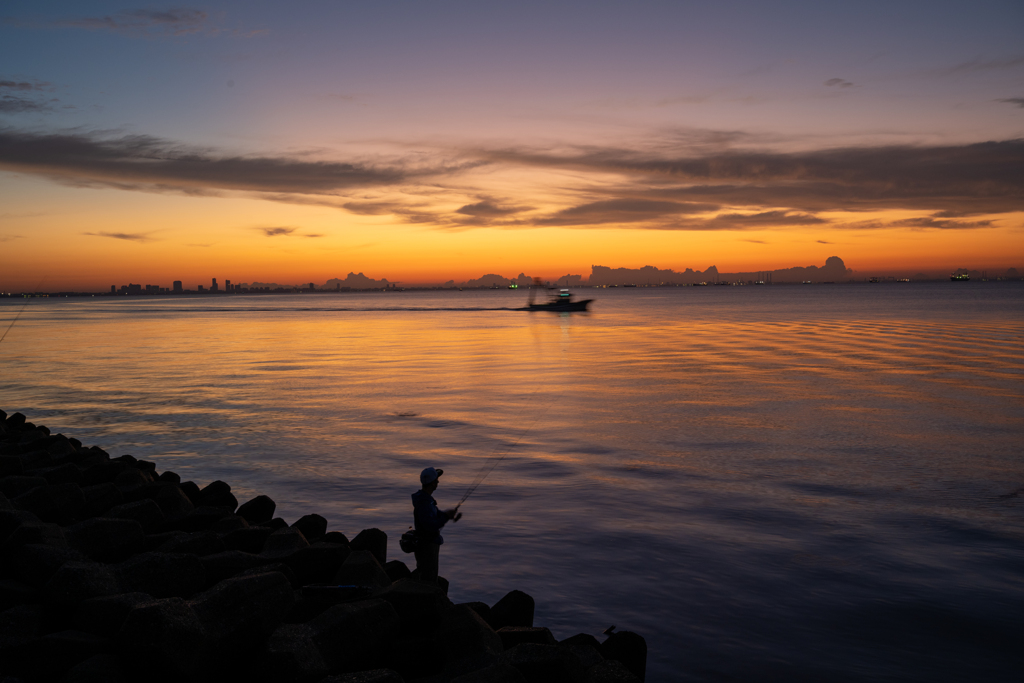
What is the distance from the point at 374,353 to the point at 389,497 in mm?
35034

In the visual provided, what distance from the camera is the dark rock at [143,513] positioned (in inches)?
380

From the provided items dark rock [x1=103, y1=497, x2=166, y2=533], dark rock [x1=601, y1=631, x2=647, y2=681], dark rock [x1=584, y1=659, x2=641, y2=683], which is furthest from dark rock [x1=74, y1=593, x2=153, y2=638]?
dark rock [x1=601, y1=631, x2=647, y2=681]

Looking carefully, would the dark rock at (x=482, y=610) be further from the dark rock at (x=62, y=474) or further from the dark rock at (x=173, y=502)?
the dark rock at (x=62, y=474)

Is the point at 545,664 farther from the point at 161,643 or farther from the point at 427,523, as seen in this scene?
the point at 161,643

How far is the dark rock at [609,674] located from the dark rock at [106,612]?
12.8 feet

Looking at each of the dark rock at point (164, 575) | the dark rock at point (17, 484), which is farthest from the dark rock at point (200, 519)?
the dark rock at point (164, 575)

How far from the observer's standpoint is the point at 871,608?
9031 mm

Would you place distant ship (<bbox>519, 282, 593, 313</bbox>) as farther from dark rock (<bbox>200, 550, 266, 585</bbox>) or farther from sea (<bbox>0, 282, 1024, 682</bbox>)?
dark rock (<bbox>200, 550, 266, 585</bbox>)

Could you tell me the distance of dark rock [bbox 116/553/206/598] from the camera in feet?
23.6

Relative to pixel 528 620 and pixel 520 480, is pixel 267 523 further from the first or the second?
pixel 520 480

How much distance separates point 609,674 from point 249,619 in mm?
3116

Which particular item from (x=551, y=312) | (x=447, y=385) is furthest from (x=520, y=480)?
(x=551, y=312)

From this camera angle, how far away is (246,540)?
8.93 metres

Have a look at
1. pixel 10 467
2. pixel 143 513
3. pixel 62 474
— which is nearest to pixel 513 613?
pixel 143 513
